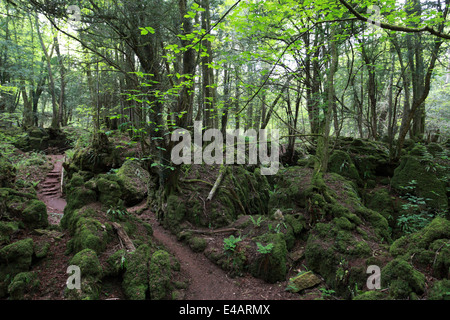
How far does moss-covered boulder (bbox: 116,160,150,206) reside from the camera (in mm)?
9453

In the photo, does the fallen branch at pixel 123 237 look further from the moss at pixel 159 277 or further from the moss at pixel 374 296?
the moss at pixel 374 296

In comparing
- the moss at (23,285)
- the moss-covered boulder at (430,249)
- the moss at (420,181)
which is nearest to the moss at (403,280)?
the moss-covered boulder at (430,249)

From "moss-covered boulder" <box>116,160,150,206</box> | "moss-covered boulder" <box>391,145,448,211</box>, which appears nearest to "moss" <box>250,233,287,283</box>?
"moss-covered boulder" <box>391,145,448,211</box>

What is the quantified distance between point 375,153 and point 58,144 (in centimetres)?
2093

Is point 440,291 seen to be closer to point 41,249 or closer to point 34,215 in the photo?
point 41,249

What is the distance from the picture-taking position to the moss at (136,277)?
370 cm

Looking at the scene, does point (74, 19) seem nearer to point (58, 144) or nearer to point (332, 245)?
point (332, 245)

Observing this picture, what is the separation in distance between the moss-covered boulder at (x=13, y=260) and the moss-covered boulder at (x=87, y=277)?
662 millimetres

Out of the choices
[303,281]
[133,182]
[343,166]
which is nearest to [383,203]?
[343,166]

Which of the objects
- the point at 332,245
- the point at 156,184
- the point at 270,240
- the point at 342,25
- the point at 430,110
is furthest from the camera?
the point at 430,110

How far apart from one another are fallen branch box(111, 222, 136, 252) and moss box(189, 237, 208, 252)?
1.99m
